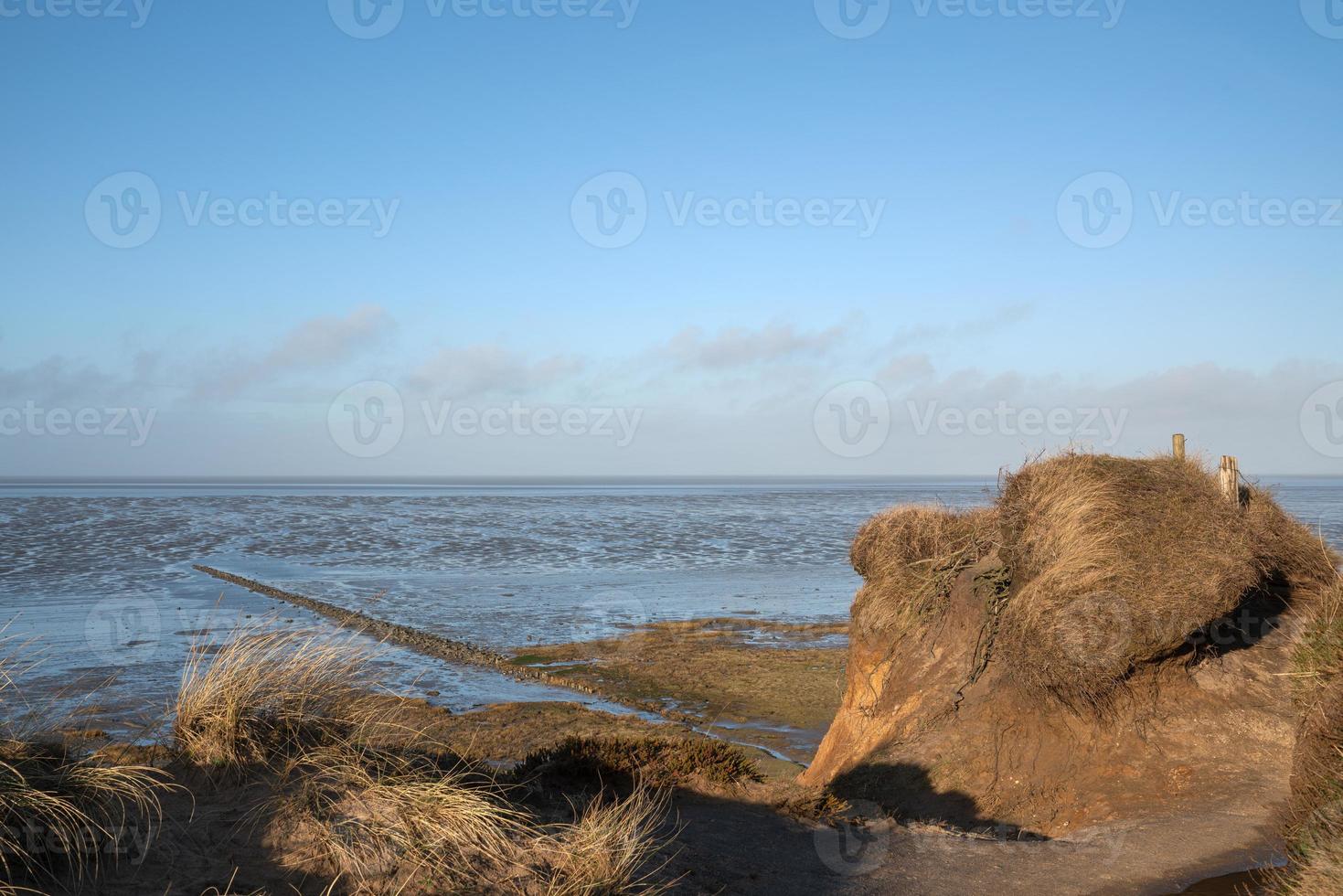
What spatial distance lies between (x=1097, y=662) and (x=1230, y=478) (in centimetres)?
332

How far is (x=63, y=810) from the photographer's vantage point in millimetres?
5105

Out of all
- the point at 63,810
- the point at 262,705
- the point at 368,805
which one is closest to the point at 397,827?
the point at 368,805

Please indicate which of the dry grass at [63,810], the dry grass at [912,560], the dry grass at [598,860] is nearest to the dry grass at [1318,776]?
the dry grass at [912,560]

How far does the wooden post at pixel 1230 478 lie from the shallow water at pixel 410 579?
109 inches

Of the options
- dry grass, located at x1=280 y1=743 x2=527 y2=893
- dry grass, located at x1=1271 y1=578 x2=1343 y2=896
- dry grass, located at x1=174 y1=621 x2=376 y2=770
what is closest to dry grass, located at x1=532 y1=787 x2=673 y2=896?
dry grass, located at x1=280 y1=743 x2=527 y2=893

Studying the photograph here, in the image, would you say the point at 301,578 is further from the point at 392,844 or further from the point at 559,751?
the point at 392,844

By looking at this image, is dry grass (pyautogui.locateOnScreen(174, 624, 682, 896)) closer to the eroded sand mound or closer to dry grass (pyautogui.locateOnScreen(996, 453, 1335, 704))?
the eroded sand mound

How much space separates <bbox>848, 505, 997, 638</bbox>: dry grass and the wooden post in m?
2.69

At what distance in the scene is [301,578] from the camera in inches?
1148

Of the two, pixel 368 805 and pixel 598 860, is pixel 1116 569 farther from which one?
pixel 368 805

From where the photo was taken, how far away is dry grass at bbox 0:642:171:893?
4.87 meters

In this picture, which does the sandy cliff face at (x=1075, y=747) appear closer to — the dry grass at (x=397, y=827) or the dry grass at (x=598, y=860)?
the dry grass at (x=598, y=860)

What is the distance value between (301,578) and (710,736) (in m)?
19.7

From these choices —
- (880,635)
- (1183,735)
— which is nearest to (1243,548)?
(1183,735)
